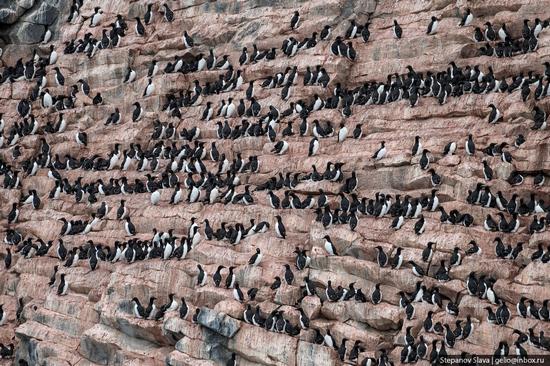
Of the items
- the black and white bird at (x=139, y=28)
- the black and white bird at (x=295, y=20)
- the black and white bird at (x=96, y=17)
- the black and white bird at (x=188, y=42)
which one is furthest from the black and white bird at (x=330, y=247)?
the black and white bird at (x=96, y=17)

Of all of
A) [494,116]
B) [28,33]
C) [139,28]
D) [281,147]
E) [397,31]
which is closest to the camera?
[494,116]

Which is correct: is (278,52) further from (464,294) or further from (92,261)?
(464,294)

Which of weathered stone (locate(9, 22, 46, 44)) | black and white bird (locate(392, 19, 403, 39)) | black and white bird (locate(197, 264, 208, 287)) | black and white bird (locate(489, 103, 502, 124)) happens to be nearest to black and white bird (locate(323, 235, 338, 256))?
black and white bird (locate(197, 264, 208, 287))

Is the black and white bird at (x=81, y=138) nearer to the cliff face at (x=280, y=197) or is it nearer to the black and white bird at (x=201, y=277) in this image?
the cliff face at (x=280, y=197)

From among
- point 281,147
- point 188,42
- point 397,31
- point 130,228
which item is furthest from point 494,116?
point 188,42

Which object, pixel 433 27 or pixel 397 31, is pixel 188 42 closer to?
pixel 397 31

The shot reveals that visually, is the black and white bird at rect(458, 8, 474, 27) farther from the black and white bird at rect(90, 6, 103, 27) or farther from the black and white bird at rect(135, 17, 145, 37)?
the black and white bird at rect(90, 6, 103, 27)

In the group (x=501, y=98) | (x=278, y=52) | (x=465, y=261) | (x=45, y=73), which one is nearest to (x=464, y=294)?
(x=465, y=261)

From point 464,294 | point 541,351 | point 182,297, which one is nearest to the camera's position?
point 541,351
